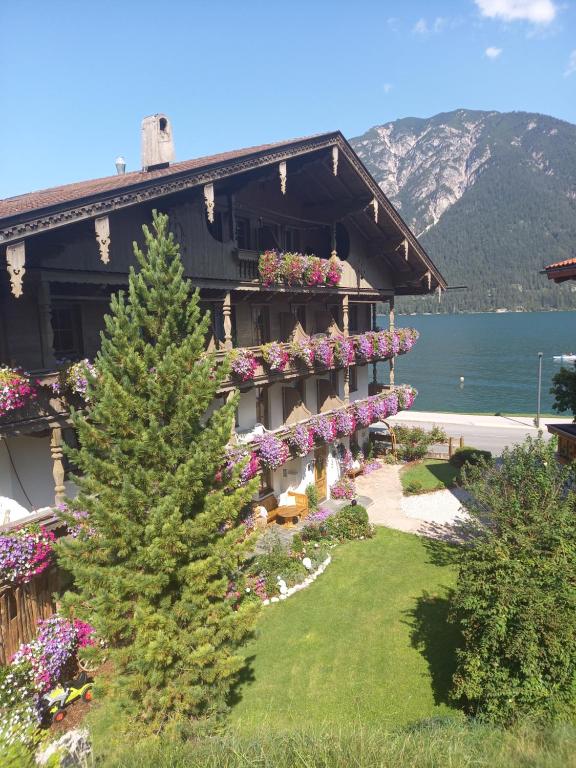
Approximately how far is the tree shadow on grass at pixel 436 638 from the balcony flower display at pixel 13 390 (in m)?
10.2

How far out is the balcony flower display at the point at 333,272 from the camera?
20.3 meters

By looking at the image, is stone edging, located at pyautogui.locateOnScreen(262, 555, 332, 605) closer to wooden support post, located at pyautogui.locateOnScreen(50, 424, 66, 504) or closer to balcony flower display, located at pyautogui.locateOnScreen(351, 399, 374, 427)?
wooden support post, located at pyautogui.locateOnScreen(50, 424, 66, 504)

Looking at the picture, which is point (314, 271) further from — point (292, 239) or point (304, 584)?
point (304, 584)

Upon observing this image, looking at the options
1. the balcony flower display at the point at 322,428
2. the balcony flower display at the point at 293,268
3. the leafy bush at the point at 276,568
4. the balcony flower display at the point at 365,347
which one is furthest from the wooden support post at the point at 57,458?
the balcony flower display at the point at 365,347

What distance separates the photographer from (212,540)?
369 inches

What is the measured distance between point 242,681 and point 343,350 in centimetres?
1329

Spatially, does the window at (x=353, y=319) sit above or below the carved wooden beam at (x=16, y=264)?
below

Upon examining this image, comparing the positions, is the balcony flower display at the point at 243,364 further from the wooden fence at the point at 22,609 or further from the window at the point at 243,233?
the wooden fence at the point at 22,609

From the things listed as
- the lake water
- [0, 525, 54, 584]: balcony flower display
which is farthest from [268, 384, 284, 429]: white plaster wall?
the lake water

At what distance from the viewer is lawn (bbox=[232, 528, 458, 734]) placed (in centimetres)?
1057

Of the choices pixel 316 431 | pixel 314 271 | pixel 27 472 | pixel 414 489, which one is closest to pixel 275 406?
pixel 316 431

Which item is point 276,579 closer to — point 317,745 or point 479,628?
point 479,628

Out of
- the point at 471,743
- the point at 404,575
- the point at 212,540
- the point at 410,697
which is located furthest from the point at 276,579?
the point at 471,743

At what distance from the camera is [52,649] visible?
34.8 ft
